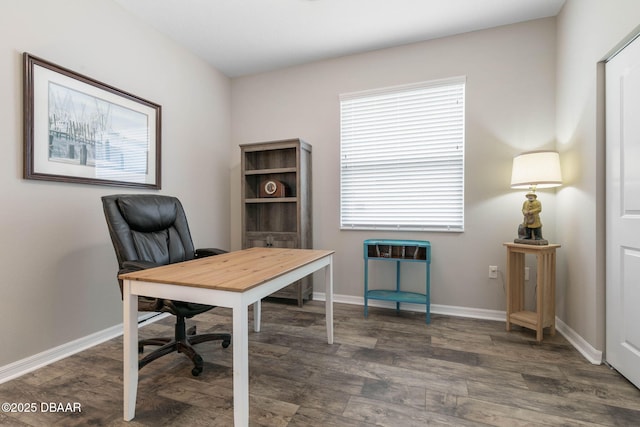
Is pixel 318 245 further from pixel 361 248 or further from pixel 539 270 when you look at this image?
pixel 539 270

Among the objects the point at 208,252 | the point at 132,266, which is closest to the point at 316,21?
the point at 208,252

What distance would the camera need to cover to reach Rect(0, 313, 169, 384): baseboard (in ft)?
5.71

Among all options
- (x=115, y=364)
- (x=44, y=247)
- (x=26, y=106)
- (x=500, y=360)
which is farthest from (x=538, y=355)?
(x=26, y=106)

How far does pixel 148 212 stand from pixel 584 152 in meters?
3.09

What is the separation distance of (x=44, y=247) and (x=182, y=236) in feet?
→ 2.74

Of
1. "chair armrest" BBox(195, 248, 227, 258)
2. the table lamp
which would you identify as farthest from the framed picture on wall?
the table lamp

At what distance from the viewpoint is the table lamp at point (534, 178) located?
2.19 meters

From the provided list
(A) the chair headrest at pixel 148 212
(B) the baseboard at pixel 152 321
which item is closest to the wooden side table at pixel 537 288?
(B) the baseboard at pixel 152 321

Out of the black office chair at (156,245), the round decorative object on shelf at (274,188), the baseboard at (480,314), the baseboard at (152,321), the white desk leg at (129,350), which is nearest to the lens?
the white desk leg at (129,350)

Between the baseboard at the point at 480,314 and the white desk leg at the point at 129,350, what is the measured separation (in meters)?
2.11

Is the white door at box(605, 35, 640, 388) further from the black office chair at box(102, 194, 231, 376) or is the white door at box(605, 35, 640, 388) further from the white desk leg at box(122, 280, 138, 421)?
the white desk leg at box(122, 280, 138, 421)

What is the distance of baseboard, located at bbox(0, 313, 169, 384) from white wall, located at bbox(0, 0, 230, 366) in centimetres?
4

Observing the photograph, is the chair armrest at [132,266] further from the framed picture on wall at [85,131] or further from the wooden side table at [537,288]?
the wooden side table at [537,288]

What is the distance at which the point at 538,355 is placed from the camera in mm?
1994
